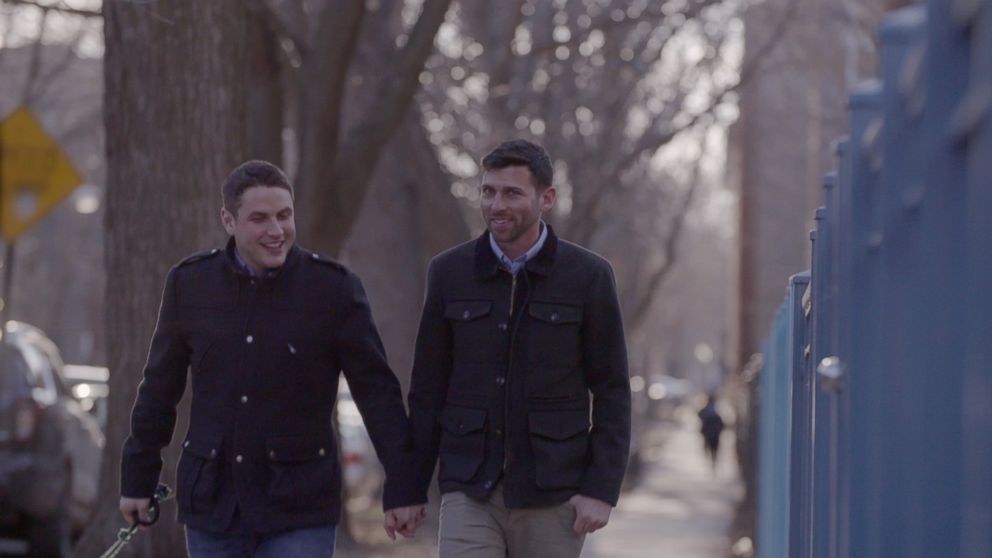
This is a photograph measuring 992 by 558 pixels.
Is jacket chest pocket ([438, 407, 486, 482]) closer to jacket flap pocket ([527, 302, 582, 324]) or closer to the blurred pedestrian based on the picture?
jacket flap pocket ([527, 302, 582, 324])

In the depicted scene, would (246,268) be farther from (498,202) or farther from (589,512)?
(589,512)

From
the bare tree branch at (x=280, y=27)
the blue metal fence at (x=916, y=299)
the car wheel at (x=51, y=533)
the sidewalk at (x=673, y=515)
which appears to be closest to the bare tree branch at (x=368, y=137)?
the bare tree branch at (x=280, y=27)

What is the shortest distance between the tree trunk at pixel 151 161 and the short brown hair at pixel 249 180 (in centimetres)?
344

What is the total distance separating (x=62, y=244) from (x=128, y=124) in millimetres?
43428

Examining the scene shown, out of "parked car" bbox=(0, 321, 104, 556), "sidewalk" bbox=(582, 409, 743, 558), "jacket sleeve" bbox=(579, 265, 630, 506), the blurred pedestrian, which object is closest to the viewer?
"jacket sleeve" bbox=(579, 265, 630, 506)

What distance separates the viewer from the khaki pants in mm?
5758

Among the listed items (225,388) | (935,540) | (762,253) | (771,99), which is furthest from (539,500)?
(762,253)

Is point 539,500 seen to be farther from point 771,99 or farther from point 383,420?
point 771,99

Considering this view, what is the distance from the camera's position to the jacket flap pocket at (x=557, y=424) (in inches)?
226

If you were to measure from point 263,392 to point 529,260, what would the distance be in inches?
36.0

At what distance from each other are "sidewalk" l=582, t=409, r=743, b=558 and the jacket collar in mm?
11735

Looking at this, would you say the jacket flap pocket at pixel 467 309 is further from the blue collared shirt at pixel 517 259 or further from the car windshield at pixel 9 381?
the car windshield at pixel 9 381

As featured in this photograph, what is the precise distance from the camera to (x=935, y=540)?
292 centimetres

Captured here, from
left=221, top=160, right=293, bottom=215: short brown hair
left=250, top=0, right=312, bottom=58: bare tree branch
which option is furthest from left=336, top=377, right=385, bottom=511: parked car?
left=221, top=160, right=293, bottom=215: short brown hair
